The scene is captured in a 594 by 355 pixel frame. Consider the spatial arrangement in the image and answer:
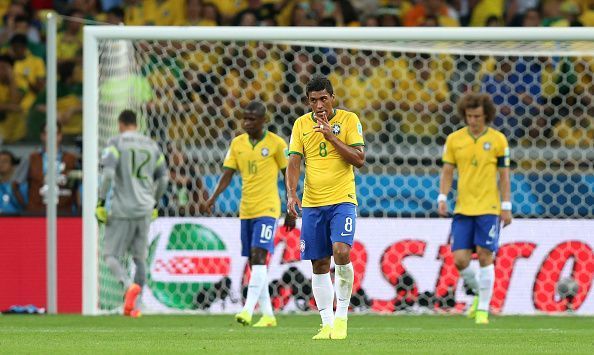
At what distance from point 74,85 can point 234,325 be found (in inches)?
255

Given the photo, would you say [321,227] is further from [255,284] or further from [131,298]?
[131,298]

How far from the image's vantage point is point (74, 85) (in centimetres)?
1767

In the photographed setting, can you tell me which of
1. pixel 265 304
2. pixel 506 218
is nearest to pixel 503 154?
pixel 506 218

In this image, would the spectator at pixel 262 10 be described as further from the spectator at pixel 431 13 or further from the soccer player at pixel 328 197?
the soccer player at pixel 328 197

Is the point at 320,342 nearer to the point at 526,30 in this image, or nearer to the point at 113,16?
the point at 526,30

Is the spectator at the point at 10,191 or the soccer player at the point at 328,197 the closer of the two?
the soccer player at the point at 328,197

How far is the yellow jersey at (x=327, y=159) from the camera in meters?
9.53

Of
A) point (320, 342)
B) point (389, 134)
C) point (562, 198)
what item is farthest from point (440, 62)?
point (320, 342)

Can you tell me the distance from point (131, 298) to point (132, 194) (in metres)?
1.15

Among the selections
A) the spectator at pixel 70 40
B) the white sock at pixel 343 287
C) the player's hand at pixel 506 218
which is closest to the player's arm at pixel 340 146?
the white sock at pixel 343 287

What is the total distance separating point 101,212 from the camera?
13734 mm

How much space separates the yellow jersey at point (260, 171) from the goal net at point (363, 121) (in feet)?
7.09

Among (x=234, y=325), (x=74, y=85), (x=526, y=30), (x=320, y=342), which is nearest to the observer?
(x=320, y=342)

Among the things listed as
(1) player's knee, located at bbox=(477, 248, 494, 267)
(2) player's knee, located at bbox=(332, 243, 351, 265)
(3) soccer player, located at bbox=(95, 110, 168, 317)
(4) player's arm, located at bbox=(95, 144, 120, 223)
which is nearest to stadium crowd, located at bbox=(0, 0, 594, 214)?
(3) soccer player, located at bbox=(95, 110, 168, 317)
